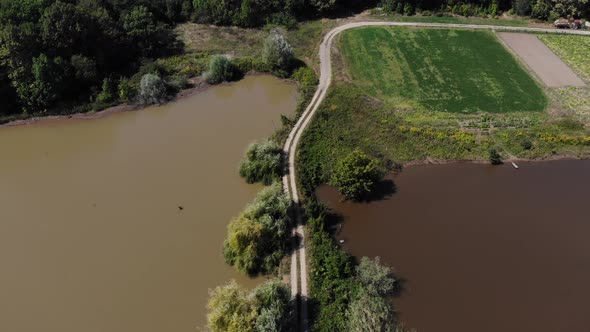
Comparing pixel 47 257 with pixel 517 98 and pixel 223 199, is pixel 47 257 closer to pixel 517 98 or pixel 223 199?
pixel 223 199

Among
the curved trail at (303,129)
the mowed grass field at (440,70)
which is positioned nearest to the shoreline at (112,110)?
the curved trail at (303,129)

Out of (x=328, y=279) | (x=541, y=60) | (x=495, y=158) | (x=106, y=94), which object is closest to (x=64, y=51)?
(x=106, y=94)

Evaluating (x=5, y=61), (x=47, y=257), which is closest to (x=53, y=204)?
(x=47, y=257)

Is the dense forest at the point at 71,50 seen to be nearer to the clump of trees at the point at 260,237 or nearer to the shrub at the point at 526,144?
the clump of trees at the point at 260,237

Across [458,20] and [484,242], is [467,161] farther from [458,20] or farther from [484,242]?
[458,20]

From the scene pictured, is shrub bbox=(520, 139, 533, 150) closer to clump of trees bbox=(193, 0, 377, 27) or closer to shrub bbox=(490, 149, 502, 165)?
shrub bbox=(490, 149, 502, 165)

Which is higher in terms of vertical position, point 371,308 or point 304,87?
point 304,87
